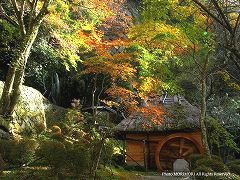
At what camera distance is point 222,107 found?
20.4m

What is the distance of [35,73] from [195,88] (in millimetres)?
12472

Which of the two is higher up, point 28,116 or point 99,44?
point 99,44

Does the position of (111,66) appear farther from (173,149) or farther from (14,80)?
(173,149)

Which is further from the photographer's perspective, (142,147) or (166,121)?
(142,147)

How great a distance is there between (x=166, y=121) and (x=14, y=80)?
7880 millimetres

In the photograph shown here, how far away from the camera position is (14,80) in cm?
1177

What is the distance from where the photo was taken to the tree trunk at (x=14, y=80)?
11.5 meters

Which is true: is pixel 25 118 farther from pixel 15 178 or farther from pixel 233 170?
pixel 233 170

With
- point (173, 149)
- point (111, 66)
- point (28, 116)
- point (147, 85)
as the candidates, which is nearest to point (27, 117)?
point (28, 116)

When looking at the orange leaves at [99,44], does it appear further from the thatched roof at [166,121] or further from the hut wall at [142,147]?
the hut wall at [142,147]

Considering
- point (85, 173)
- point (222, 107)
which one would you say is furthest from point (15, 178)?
point (222, 107)

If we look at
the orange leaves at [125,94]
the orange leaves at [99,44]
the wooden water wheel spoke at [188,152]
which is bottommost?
the wooden water wheel spoke at [188,152]

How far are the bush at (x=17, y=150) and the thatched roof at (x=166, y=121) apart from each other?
7050 mm

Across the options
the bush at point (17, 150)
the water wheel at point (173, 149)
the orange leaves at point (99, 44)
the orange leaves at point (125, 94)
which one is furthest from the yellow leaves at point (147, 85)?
the bush at point (17, 150)
